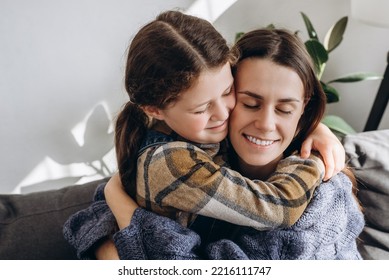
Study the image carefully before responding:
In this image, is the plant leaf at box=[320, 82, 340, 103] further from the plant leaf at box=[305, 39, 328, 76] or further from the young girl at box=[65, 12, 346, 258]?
the young girl at box=[65, 12, 346, 258]

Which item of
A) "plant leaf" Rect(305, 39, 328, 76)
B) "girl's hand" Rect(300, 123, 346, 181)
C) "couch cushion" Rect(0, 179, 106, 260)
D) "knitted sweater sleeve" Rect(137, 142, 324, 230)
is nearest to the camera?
"knitted sweater sleeve" Rect(137, 142, 324, 230)

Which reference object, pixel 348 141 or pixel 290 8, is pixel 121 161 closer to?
pixel 348 141

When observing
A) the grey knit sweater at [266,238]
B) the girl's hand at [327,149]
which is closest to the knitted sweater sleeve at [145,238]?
the grey knit sweater at [266,238]

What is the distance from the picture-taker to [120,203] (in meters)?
0.86

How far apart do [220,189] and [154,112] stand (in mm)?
209

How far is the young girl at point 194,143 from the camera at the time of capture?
71 cm

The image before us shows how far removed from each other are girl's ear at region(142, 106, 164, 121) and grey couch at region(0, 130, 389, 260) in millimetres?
430

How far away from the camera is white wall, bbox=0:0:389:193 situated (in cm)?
148

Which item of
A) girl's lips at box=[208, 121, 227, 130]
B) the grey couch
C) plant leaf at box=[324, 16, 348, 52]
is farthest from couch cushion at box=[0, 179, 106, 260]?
plant leaf at box=[324, 16, 348, 52]

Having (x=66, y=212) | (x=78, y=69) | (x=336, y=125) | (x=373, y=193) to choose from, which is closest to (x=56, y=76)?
(x=78, y=69)

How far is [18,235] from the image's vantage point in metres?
0.98

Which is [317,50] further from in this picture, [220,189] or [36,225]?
[36,225]

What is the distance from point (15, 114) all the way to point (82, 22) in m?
0.43

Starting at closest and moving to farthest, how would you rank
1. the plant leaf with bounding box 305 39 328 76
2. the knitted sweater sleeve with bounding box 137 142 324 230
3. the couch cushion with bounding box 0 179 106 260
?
the knitted sweater sleeve with bounding box 137 142 324 230 → the couch cushion with bounding box 0 179 106 260 → the plant leaf with bounding box 305 39 328 76
